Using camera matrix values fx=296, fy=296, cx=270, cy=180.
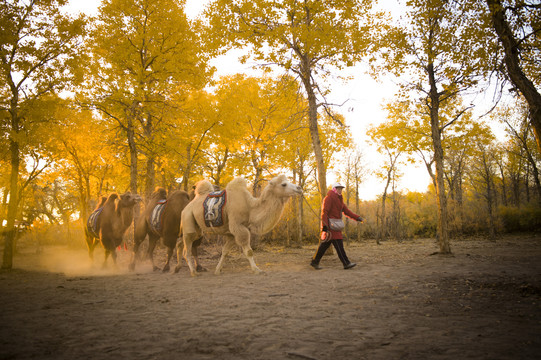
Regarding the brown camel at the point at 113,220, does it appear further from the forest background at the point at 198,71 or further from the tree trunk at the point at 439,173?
the tree trunk at the point at 439,173

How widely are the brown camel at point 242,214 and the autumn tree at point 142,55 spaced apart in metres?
4.08

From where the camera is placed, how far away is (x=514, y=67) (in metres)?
5.57

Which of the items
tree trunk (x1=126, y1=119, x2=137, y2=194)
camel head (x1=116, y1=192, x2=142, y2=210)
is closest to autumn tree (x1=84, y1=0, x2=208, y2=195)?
tree trunk (x1=126, y1=119, x2=137, y2=194)

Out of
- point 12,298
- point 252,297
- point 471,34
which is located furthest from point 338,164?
point 12,298

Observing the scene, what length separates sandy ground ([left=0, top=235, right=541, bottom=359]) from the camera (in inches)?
104

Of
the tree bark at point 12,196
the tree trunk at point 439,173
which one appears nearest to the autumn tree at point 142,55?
the tree bark at point 12,196

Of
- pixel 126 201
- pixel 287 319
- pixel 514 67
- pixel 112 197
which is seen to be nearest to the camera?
pixel 287 319

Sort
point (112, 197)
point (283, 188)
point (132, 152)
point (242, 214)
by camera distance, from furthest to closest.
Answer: point (132, 152)
point (112, 197)
point (242, 214)
point (283, 188)

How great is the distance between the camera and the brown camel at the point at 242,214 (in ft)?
23.9

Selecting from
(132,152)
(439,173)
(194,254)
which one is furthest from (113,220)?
(439,173)

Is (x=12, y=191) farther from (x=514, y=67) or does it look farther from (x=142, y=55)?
(x=514, y=67)

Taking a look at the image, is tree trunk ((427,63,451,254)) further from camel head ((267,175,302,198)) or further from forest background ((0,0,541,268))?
camel head ((267,175,302,198))

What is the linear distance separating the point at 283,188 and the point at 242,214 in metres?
1.26

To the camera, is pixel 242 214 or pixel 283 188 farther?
pixel 242 214
